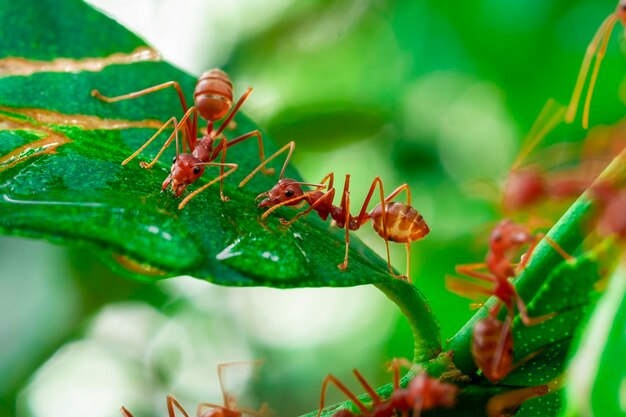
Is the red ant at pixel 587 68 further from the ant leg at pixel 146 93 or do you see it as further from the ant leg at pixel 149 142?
the ant leg at pixel 146 93

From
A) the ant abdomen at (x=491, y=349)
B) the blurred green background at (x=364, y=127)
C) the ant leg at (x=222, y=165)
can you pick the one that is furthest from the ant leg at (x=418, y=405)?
the blurred green background at (x=364, y=127)

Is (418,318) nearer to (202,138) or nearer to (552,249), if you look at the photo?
(552,249)

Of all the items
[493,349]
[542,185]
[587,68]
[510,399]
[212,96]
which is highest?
[212,96]

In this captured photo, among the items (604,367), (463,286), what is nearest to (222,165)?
(463,286)

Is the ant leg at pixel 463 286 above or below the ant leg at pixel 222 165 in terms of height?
below

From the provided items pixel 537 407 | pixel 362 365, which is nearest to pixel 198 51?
pixel 362 365

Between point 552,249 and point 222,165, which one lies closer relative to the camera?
point 552,249
